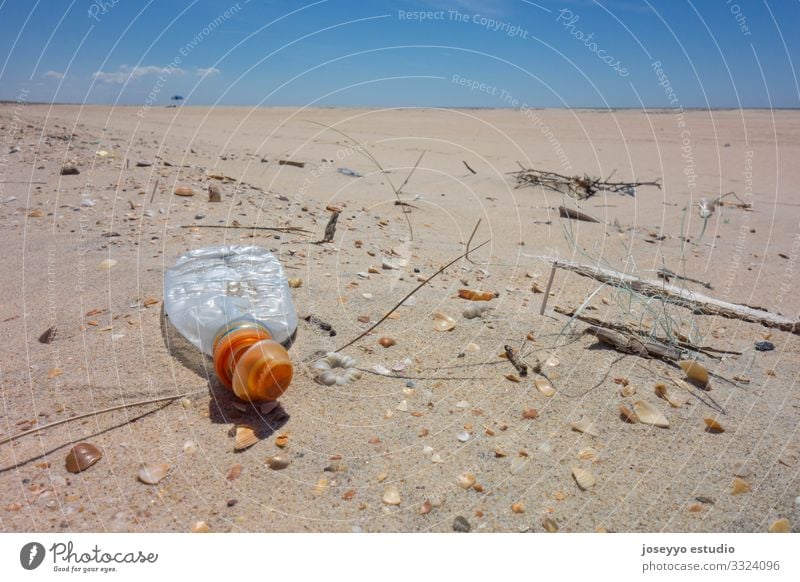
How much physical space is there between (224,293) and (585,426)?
5.80ft

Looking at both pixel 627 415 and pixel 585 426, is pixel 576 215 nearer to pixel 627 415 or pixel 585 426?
pixel 627 415

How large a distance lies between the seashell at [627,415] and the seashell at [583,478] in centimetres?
36

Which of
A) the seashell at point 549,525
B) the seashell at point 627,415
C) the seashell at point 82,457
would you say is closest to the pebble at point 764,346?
the seashell at point 627,415

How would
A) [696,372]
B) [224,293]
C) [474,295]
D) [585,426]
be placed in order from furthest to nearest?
[474,295], [224,293], [696,372], [585,426]

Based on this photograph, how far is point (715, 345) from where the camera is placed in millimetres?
2699

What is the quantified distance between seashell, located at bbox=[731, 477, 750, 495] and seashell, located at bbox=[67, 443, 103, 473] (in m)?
2.06

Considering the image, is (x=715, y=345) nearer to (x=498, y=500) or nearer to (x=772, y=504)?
(x=772, y=504)

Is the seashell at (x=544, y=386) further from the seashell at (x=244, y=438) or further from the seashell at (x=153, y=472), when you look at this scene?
the seashell at (x=153, y=472)

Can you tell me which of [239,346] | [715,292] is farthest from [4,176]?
[715,292]

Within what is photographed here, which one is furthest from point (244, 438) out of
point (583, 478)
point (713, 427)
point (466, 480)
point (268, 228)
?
point (268, 228)

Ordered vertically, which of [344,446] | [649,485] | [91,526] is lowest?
[91,526]

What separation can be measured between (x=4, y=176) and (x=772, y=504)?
19.9 feet

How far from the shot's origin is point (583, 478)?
174 centimetres

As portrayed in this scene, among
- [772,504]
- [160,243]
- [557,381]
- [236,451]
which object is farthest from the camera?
[160,243]
